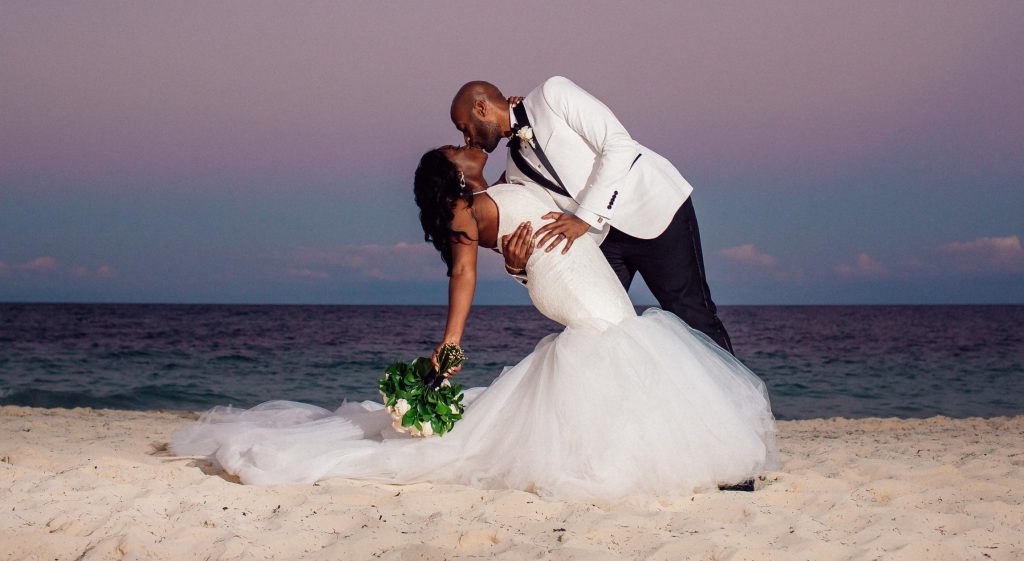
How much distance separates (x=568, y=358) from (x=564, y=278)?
0.33 metres

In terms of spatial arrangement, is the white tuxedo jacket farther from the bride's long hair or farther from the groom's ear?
the bride's long hair

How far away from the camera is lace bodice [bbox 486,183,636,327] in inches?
132

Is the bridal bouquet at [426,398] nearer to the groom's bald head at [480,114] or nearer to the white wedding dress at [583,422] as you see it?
the white wedding dress at [583,422]

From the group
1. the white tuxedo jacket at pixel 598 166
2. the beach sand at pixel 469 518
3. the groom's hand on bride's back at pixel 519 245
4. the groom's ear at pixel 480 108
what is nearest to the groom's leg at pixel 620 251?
the white tuxedo jacket at pixel 598 166

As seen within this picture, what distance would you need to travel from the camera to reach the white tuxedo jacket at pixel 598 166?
11.4 feet

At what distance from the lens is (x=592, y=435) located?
Result: 10.3 ft

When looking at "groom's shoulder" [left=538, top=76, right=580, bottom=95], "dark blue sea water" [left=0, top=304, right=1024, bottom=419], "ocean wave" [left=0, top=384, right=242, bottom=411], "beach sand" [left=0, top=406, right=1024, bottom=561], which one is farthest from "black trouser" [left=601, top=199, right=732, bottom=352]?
"ocean wave" [left=0, top=384, right=242, bottom=411]

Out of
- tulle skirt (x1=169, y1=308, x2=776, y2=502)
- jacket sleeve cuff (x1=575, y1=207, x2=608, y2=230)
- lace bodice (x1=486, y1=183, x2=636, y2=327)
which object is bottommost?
tulle skirt (x1=169, y1=308, x2=776, y2=502)

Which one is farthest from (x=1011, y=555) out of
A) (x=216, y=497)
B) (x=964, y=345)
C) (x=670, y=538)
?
(x=964, y=345)

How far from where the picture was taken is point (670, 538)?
2674 mm

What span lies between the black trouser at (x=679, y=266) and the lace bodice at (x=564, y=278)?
0.41 meters

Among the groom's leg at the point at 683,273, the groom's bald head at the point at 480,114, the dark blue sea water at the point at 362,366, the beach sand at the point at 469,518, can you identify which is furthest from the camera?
the dark blue sea water at the point at 362,366

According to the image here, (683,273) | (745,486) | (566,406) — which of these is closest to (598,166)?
(683,273)

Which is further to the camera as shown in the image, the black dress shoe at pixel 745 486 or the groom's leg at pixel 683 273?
the groom's leg at pixel 683 273
